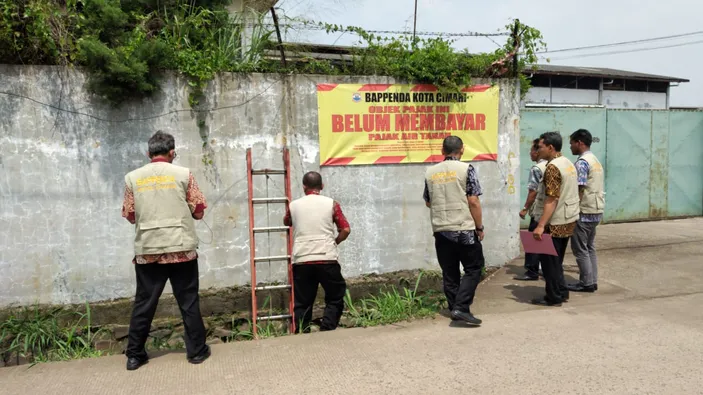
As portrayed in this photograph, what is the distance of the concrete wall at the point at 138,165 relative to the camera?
5.14 m

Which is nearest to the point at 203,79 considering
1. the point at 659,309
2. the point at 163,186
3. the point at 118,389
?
the point at 163,186

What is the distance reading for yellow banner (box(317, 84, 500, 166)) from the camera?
595 centimetres

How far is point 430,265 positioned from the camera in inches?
253

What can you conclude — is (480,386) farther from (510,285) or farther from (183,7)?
(183,7)

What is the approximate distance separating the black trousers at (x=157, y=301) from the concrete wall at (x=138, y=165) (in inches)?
67.9

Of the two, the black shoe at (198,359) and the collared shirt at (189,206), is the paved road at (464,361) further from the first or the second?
the collared shirt at (189,206)

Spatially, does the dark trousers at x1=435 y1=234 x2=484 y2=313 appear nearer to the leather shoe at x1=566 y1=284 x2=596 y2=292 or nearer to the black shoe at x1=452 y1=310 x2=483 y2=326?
the black shoe at x1=452 y1=310 x2=483 y2=326

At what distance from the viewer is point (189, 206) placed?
3953mm

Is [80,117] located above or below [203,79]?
below

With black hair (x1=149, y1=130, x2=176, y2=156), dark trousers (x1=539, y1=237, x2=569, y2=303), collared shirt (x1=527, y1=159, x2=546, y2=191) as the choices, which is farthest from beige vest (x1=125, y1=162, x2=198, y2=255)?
collared shirt (x1=527, y1=159, x2=546, y2=191)

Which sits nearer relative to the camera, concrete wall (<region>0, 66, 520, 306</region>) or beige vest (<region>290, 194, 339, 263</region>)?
beige vest (<region>290, 194, 339, 263</region>)

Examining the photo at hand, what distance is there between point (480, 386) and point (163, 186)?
2.64 m

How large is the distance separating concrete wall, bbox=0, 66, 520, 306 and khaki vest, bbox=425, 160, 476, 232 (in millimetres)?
1640

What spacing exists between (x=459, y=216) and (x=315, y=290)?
1.48 m
